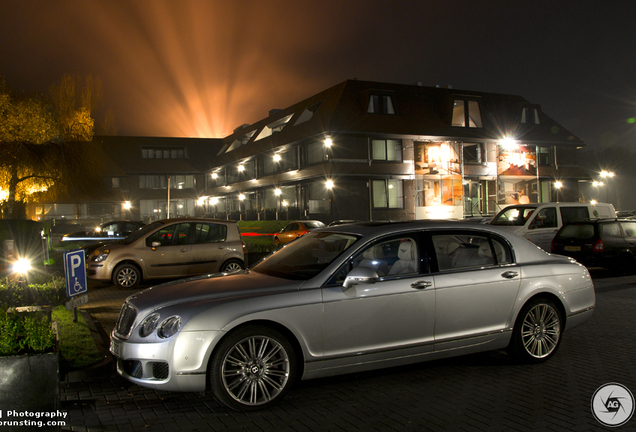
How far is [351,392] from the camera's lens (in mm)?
4984

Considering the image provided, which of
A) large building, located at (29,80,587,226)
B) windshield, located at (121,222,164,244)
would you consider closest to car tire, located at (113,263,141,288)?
windshield, located at (121,222,164,244)

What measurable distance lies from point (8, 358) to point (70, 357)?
1.77 metres

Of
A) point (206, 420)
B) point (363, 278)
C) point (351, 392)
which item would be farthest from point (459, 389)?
point (206, 420)

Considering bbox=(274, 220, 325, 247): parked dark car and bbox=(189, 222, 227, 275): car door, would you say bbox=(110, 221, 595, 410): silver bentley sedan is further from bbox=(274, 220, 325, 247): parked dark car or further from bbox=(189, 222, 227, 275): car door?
bbox=(274, 220, 325, 247): parked dark car

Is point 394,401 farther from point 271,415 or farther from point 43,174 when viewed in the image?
point 43,174

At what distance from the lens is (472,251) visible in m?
5.86

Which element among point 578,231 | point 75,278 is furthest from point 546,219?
point 75,278

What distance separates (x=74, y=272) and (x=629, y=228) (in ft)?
46.5

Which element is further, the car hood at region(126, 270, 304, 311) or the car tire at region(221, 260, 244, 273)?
the car tire at region(221, 260, 244, 273)

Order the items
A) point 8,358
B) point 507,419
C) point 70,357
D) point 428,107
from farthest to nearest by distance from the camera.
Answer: point 428,107
point 70,357
point 507,419
point 8,358

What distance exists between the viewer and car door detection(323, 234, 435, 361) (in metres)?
4.80

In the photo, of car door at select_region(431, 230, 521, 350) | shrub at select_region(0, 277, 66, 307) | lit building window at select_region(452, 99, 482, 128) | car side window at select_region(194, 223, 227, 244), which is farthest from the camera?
lit building window at select_region(452, 99, 482, 128)

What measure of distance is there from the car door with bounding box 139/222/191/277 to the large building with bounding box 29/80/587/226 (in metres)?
22.4

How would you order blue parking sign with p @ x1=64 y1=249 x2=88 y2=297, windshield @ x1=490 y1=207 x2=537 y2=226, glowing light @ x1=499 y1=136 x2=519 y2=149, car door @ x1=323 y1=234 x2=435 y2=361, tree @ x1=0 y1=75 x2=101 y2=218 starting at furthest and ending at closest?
glowing light @ x1=499 y1=136 x2=519 y2=149 → tree @ x1=0 y1=75 x2=101 y2=218 → windshield @ x1=490 y1=207 x2=537 y2=226 → blue parking sign with p @ x1=64 y1=249 x2=88 y2=297 → car door @ x1=323 y1=234 x2=435 y2=361
